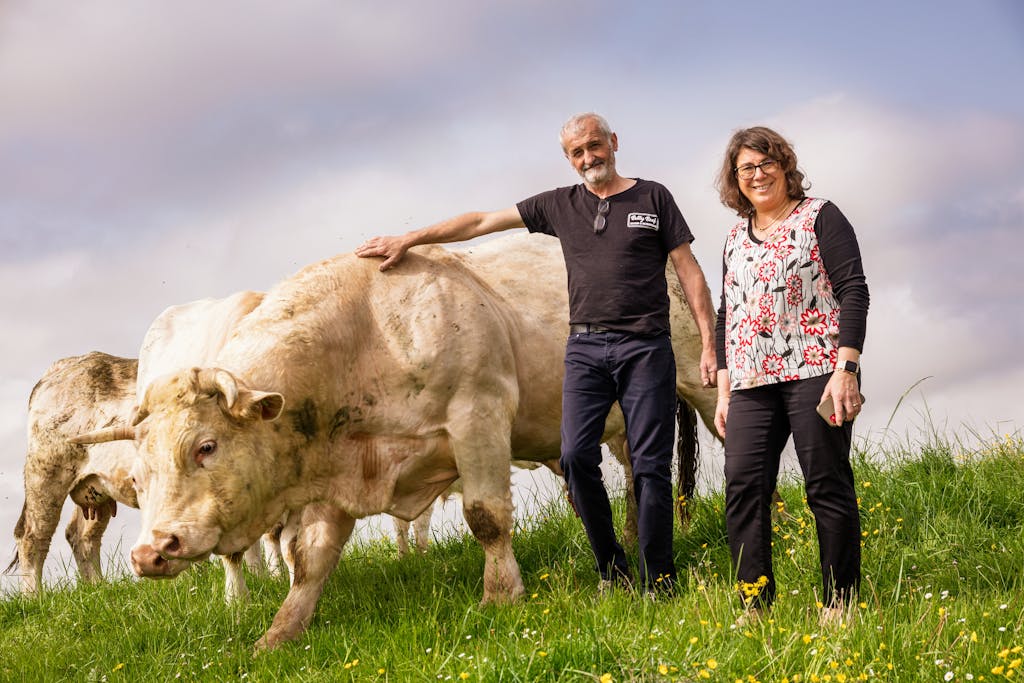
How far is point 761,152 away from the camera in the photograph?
587 cm

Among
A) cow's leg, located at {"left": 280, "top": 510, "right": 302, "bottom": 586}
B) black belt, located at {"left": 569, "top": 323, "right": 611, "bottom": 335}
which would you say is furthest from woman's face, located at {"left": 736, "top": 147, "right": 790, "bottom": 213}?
cow's leg, located at {"left": 280, "top": 510, "right": 302, "bottom": 586}

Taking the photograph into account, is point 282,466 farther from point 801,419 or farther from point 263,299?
point 801,419

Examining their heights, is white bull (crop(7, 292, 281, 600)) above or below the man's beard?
below

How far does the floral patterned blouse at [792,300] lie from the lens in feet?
18.4

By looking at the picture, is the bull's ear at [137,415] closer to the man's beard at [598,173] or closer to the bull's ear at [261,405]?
the bull's ear at [261,405]

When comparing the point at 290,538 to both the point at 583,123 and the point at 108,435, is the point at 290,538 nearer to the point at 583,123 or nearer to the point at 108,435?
the point at 108,435

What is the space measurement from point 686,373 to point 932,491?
90.9 inches

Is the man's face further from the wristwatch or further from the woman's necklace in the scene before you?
the wristwatch

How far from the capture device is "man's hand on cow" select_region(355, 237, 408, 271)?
7820mm

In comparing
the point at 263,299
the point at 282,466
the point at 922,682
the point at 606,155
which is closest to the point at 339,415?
the point at 282,466

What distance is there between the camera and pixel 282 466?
7.06m

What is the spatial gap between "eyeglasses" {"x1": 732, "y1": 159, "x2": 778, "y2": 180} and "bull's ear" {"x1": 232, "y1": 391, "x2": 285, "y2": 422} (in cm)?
291

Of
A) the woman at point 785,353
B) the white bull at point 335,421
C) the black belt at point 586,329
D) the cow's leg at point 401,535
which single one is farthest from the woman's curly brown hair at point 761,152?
the cow's leg at point 401,535

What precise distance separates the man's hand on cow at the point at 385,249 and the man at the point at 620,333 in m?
1.25
